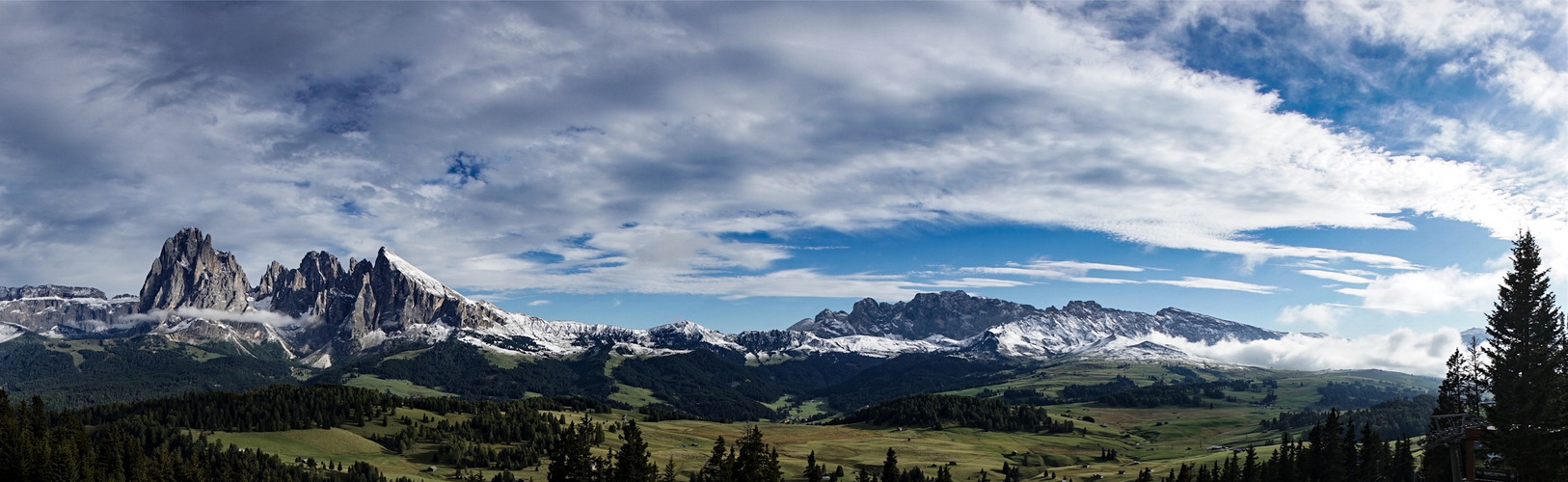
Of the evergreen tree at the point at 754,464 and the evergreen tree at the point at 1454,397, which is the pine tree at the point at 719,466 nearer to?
the evergreen tree at the point at 754,464

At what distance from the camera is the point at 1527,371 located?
55.5 meters

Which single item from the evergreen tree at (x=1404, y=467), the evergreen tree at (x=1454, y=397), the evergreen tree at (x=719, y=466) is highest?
the evergreen tree at (x=1454, y=397)

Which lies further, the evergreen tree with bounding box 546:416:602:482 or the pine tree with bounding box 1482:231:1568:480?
the evergreen tree with bounding box 546:416:602:482

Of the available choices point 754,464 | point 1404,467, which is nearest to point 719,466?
point 754,464

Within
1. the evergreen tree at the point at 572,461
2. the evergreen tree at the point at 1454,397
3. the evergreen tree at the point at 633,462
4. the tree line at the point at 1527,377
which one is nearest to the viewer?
the tree line at the point at 1527,377

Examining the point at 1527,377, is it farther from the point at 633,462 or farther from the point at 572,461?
the point at 572,461

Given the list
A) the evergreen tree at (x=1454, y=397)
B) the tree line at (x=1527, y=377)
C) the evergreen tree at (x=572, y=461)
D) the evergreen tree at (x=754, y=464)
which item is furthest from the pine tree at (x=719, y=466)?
the evergreen tree at (x=1454, y=397)

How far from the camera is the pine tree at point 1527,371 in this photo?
178ft

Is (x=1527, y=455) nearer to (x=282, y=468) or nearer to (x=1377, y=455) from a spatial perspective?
(x=1377, y=455)

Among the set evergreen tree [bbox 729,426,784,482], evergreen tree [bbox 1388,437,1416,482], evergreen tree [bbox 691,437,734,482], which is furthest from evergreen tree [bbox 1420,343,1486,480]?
evergreen tree [bbox 691,437,734,482]

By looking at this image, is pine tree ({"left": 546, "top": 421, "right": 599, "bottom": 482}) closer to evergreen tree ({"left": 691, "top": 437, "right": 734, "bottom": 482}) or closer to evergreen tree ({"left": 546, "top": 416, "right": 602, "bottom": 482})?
evergreen tree ({"left": 546, "top": 416, "right": 602, "bottom": 482})

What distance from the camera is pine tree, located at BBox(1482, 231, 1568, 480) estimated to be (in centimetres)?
5422

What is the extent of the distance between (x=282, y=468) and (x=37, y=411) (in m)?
63.9

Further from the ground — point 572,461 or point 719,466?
point 572,461
